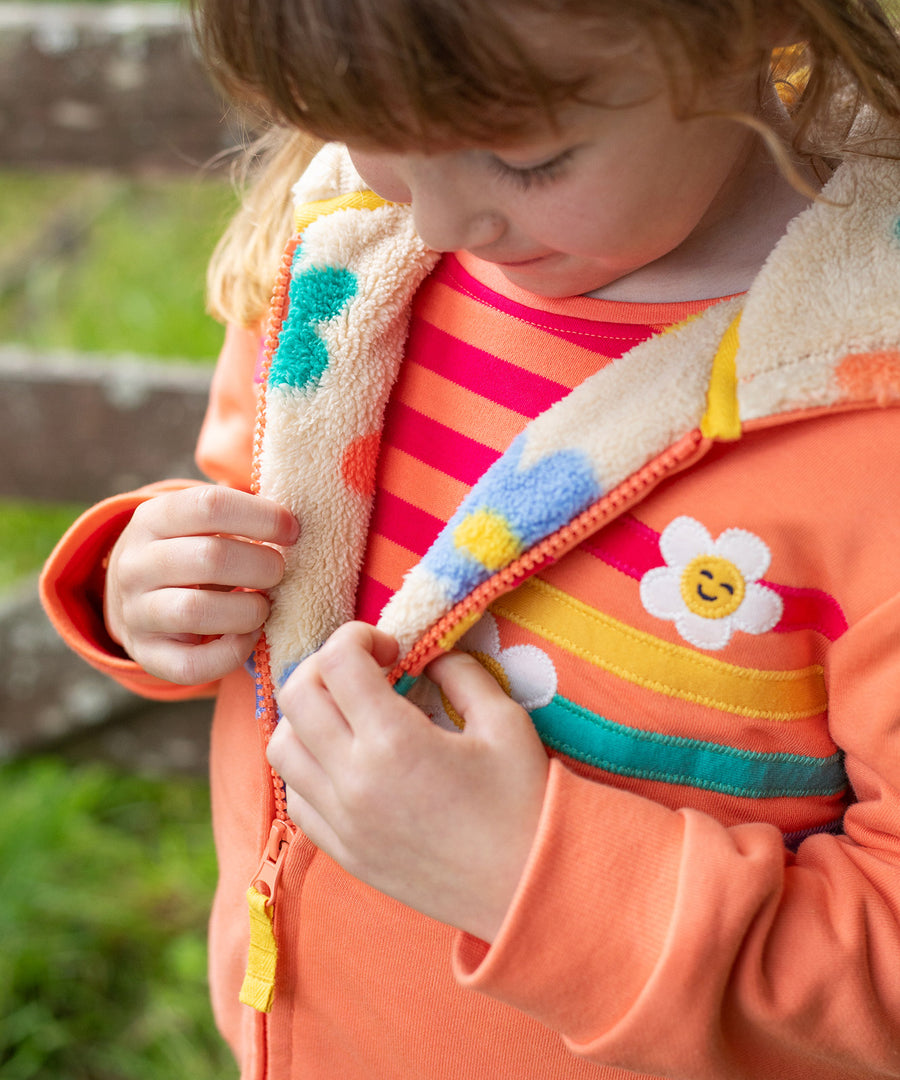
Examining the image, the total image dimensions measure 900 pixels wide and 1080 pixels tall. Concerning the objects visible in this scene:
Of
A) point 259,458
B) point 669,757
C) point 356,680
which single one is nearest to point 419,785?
point 356,680

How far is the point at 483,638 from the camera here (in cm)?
75

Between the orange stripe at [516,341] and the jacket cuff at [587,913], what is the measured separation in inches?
10.9

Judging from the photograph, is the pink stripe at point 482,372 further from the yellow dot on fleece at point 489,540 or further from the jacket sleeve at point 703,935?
the jacket sleeve at point 703,935

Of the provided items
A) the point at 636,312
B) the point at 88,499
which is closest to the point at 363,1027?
the point at 636,312

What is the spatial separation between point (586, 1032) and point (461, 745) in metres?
0.19

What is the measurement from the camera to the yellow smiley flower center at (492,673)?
743 mm

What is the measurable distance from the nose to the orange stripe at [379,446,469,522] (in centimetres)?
19

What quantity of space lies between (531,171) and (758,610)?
300mm

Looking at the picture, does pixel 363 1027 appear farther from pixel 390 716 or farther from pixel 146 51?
pixel 146 51

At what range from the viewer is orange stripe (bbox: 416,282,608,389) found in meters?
0.73

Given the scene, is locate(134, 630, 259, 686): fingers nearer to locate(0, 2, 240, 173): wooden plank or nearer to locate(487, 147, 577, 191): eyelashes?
locate(487, 147, 577, 191): eyelashes

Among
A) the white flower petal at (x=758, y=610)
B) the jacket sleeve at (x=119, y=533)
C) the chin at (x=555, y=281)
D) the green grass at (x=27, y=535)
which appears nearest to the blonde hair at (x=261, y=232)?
the jacket sleeve at (x=119, y=533)

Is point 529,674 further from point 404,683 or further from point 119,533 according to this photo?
point 119,533

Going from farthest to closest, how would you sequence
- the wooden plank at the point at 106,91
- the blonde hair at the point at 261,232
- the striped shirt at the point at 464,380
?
the wooden plank at the point at 106,91 < the blonde hair at the point at 261,232 < the striped shirt at the point at 464,380
